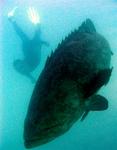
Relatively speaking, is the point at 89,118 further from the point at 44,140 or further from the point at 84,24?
the point at 44,140

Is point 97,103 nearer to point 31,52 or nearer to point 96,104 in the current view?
point 96,104

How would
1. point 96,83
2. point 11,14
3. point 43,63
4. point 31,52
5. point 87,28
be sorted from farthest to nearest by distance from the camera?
point 43,63 < point 11,14 < point 31,52 < point 87,28 < point 96,83

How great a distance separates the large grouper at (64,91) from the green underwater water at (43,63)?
650cm

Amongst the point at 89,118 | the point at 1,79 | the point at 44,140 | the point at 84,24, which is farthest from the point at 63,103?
the point at 89,118

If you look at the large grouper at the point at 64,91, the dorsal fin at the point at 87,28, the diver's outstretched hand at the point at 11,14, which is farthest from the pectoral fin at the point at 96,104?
the diver's outstretched hand at the point at 11,14

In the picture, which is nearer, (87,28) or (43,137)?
(43,137)

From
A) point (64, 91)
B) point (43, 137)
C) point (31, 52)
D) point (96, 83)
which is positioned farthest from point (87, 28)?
point (31, 52)

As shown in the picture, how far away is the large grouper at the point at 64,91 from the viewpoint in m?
2.83

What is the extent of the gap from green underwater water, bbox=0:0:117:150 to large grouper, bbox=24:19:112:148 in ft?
21.3

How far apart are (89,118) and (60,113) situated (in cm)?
1592

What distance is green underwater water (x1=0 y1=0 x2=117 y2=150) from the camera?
40.5ft

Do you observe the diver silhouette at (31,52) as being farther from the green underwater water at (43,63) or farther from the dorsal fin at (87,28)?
the dorsal fin at (87,28)

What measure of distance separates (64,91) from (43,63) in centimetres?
1131

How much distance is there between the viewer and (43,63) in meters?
14.2
